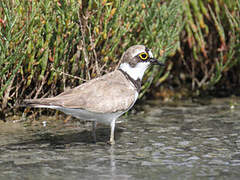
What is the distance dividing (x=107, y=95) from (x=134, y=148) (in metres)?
0.89

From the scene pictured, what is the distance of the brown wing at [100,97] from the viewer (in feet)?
22.9

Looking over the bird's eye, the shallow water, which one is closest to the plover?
the bird's eye

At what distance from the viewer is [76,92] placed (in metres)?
7.25

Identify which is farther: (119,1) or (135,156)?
(119,1)

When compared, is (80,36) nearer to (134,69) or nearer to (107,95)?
(134,69)

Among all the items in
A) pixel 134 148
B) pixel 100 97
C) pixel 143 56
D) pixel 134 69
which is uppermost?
pixel 143 56

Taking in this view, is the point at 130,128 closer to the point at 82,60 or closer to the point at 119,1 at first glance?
the point at 82,60

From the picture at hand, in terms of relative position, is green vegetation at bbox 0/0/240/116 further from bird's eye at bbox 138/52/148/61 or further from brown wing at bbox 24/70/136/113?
brown wing at bbox 24/70/136/113

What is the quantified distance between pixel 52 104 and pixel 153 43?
3051 millimetres

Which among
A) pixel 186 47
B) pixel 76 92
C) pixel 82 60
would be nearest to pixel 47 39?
pixel 82 60

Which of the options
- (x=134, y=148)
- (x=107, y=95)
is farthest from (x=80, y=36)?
(x=134, y=148)

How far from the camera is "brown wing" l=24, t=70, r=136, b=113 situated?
6969 millimetres

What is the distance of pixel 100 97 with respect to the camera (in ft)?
23.5

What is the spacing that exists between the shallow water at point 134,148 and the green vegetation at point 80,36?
0.82 metres
